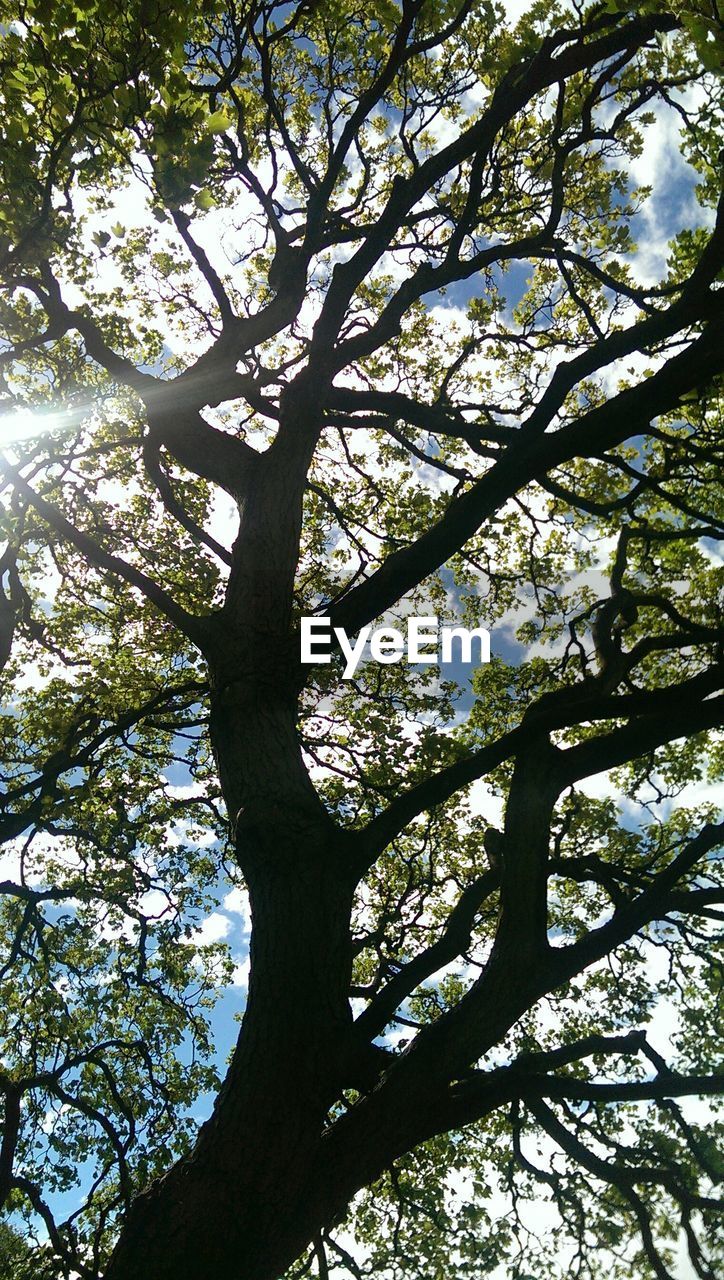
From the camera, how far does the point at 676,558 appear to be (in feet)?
31.7

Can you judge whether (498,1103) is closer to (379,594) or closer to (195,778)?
(379,594)

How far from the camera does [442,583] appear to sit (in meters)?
Answer: 11.7

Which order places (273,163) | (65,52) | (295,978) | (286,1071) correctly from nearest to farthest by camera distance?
(286,1071), (295,978), (65,52), (273,163)

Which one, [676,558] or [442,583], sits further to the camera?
[442,583]

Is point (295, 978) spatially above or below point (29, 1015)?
below

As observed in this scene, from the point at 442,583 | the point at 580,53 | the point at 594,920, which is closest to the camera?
the point at 580,53

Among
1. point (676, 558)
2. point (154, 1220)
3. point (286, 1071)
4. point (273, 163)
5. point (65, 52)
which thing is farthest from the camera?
point (676, 558)

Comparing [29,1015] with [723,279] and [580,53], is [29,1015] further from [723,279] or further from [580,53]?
[580,53]

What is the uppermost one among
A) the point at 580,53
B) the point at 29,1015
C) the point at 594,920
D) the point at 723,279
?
the point at 580,53

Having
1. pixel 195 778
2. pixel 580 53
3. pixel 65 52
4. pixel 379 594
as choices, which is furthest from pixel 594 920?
pixel 65 52

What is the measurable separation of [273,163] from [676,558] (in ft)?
21.9

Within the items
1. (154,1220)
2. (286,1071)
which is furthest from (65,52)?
(154,1220)

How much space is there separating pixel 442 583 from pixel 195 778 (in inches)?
180

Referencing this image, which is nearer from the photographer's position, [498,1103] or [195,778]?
[498,1103]
